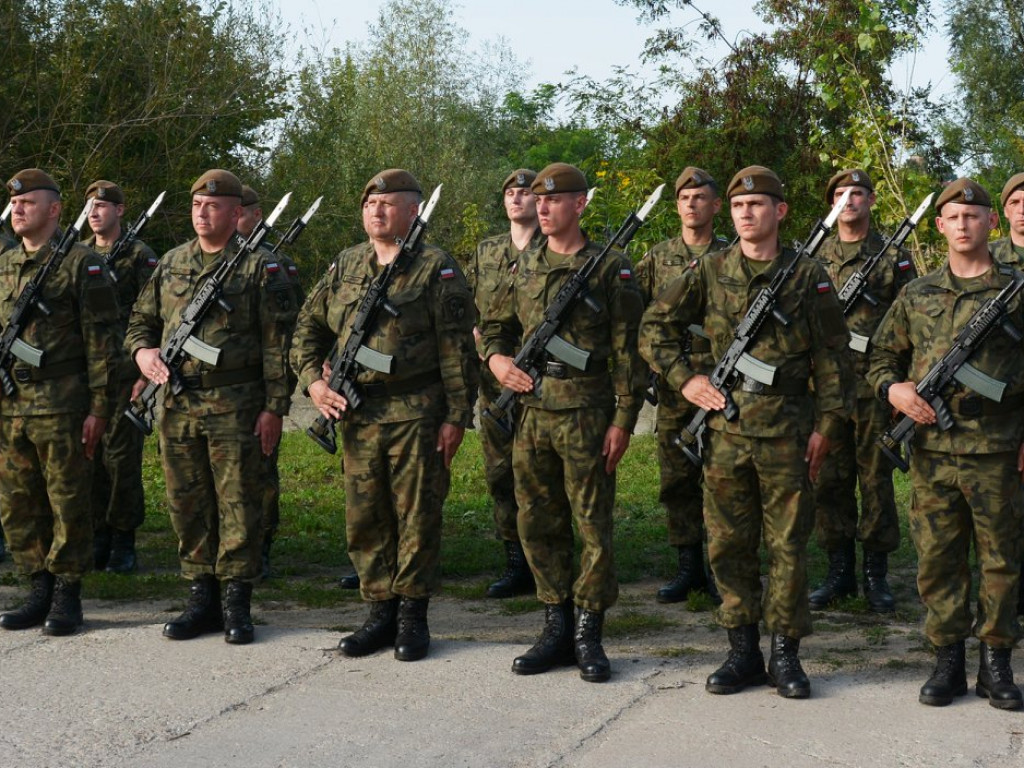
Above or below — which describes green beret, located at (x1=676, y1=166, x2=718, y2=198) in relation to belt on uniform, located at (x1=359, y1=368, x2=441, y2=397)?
above

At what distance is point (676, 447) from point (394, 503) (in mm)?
2116

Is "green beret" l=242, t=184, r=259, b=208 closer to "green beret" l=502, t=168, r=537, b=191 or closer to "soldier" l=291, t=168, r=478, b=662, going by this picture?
"green beret" l=502, t=168, r=537, b=191

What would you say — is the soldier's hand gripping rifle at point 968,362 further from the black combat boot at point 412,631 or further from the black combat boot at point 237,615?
the black combat boot at point 237,615

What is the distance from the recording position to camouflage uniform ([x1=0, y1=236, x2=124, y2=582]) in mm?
7105

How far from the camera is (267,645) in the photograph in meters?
6.67

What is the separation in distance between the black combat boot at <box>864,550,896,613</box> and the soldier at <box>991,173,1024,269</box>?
1.78 metres

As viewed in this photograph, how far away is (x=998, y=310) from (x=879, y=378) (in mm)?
616

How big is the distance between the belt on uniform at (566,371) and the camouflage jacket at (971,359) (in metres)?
1.24

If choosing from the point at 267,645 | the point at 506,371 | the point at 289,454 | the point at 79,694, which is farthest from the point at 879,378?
the point at 289,454

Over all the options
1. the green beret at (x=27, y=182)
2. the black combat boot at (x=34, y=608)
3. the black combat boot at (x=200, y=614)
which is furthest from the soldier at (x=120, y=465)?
the black combat boot at (x=200, y=614)

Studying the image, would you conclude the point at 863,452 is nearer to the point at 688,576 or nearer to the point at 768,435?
the point at 688,576

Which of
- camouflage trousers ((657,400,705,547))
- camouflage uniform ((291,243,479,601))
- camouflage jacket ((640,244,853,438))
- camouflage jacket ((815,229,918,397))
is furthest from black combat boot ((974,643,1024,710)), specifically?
camouflage uniform ((291,243,479,601))

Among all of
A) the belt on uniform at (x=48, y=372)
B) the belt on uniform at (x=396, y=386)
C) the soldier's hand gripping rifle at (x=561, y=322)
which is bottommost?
the belt on uniform at (x=396, y=386)

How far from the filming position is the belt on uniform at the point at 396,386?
649cm
